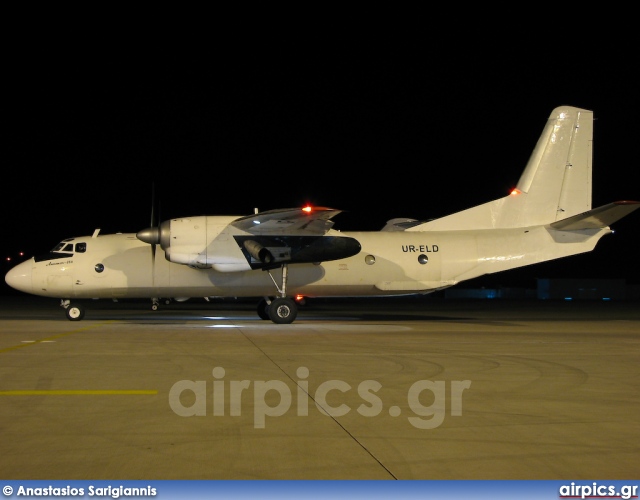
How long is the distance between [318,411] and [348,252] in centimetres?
1533

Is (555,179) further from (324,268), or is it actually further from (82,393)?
(82,393)

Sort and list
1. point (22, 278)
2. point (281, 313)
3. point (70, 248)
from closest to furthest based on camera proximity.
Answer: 1. point (281, 313)
2. point (22, 278)
3. point (70, 248)

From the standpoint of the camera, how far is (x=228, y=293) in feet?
78.6

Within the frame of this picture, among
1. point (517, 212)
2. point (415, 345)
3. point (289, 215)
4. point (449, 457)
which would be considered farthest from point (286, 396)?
point (517, 212)

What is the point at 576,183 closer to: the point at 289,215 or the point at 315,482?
the point at 289,215

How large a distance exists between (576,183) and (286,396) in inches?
724

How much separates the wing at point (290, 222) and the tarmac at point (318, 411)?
6655mm

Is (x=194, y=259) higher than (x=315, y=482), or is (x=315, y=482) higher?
(x=194, y=259)

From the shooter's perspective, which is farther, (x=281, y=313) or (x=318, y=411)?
(x=281, y=313)

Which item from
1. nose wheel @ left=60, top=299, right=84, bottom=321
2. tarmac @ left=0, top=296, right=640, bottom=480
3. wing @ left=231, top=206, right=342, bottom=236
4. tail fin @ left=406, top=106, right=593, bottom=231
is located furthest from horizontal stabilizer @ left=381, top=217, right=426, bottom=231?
tarmac @ left=0, top=296, right=640, bottom=480

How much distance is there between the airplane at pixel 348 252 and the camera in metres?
22.5

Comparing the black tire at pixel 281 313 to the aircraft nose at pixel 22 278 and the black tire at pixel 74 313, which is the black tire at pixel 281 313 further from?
the aircraft nose at pixel 22 278

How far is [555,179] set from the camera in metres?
24.1

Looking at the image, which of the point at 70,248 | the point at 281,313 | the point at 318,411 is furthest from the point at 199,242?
the point at 318,411
